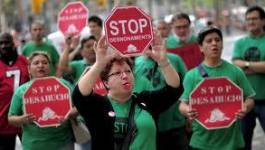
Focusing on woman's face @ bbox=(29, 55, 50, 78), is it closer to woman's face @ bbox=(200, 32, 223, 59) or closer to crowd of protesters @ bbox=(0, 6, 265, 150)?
crowd of protesters @ bbox=(0, 6, 265, 150)

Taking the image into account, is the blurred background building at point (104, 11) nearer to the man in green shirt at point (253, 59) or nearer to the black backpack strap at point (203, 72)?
the man in green shirt at point (253, 59)

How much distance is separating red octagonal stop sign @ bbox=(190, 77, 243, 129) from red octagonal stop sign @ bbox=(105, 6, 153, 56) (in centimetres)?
96

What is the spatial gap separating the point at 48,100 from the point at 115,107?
1408 millimetres

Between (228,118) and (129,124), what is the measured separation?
1248 millimetres

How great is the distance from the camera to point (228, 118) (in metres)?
4.55

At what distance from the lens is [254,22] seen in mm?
6148

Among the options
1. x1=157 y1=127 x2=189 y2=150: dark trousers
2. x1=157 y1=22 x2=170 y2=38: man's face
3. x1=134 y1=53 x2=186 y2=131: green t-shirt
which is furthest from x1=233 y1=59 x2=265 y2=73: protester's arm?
x1=157 y1=22 x2=170 y2=38: man's face

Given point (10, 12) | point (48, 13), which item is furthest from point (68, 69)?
point (48, 13)

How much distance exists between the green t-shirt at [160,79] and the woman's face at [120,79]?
56.3 inches

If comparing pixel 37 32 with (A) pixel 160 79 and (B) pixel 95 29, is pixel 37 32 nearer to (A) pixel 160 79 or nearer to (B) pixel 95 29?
(B) pixel 95 29

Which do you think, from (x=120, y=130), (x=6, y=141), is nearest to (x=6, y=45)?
(x=6, y=141)

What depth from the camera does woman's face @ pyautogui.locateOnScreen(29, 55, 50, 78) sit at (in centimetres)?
514

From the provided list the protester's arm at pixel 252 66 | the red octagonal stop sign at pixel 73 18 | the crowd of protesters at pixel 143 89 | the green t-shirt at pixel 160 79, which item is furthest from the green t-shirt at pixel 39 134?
the red octagonal stop sign at pixel 73 18

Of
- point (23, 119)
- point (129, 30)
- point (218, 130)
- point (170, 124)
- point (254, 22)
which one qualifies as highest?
point (129, 30)
